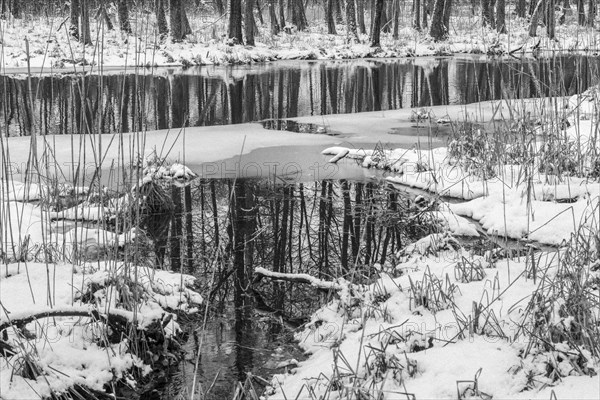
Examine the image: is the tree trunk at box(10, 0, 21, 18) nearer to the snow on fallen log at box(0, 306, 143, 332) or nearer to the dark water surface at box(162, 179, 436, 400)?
the dark water surface at box(162, 179, 436, 400)

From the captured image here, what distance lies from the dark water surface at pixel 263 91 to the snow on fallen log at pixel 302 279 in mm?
4928

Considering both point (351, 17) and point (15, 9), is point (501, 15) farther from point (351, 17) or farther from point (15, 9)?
point (15, 9)

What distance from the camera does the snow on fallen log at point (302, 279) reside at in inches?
157

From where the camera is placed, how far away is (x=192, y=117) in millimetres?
11406

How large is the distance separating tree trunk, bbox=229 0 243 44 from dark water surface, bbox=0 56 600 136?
2.97 meters

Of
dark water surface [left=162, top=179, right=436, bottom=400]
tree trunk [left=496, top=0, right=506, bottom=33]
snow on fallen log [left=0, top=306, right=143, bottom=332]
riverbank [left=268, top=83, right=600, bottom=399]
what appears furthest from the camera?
tree trunk [left=496, top=0, right=506, bottom=33]

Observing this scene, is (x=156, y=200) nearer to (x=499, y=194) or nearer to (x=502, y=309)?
(x=499, y=194)

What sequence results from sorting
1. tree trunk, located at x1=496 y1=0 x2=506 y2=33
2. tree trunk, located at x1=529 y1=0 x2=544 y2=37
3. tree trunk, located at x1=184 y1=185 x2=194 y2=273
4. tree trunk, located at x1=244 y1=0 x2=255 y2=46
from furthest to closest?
tree trunk, located at x1=244 y1=0 x2=255 y2=46
tree trunk, located at x1=496 y1=0 x2=506 y2=33
tree trunk, located at x1=529 y1=0 x2=544 y2=37
tree trunk, located at x1=184 y1=185 x2=194 y2=273

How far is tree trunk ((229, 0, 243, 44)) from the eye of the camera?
23.2m

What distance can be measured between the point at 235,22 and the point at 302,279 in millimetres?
20491

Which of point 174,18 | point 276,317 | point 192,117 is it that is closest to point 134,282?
point 276,317

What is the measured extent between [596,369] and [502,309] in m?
0.69

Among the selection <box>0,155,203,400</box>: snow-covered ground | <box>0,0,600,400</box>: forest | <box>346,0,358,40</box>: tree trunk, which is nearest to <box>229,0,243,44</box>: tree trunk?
<box>346,0,358,40</box>: tree trunk

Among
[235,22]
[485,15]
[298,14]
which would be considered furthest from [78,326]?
[298,14]
